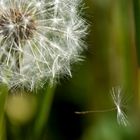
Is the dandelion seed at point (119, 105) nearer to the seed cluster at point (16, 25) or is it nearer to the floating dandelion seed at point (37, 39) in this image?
the floating dandelion seed at point (37, 39)

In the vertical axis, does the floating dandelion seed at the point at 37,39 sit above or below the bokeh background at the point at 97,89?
above

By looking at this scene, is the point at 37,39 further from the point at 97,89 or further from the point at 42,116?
the point at 97,89

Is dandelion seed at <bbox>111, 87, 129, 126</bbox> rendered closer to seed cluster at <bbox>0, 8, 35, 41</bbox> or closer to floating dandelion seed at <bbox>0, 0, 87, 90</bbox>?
floating dandelion seed at <bbox>0, 0, 87, 90</bbox>

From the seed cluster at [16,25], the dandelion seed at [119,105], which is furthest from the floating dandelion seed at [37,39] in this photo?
the dandelion seed at [119,105]

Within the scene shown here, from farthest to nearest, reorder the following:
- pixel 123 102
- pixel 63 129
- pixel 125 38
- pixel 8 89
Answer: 1. pixel 63 129
2. pixel 125 38
3. pixel 123 102
4. pixel 8 89

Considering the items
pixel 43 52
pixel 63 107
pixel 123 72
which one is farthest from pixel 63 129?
pixel 43 52

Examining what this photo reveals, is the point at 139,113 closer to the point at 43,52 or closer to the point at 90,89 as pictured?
the point at 90,89

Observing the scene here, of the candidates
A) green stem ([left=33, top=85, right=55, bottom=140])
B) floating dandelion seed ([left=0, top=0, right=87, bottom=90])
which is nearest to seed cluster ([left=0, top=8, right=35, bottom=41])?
floating dandelion seed ([left=0, top=0, right=87, bottom=90])
